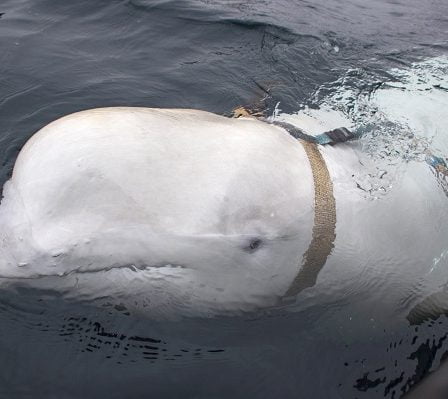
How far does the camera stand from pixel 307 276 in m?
3.04

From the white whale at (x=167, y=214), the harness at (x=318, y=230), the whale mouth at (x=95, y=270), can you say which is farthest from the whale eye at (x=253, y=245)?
the whale mouth at (x=95, y=270)

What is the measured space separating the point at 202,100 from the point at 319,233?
3.14m

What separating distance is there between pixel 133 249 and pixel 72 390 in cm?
96

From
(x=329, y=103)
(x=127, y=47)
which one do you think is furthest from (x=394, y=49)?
(x=127, y=47)

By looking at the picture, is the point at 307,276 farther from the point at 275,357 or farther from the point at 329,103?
the point at 329,103

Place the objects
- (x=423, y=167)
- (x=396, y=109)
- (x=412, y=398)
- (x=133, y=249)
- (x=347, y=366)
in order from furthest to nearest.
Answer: (x=396, y=109), (x=423, y=167), (x=347, y=366), (x=412, y=398), (x=133, y=249)

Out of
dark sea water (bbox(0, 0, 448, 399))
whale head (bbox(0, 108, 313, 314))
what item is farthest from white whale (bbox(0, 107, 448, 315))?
dark sea water (bbox(0, 0, 448, 399))

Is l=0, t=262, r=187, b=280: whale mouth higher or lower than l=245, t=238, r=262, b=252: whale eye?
lower

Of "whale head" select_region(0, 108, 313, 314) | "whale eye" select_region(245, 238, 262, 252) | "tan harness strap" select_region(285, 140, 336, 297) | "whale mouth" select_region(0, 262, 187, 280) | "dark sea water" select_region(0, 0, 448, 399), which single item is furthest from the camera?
"dark sea water" select_region(0, 0, 448, 399)

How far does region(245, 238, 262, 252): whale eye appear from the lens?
9.29ft

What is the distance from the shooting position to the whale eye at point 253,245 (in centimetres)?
283

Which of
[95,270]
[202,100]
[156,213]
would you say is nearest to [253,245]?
[156,213]

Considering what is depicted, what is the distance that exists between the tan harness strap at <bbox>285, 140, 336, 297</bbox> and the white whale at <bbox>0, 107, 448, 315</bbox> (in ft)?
0.10

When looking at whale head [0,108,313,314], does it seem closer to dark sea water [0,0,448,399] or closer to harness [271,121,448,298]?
harness [271,121,448,298]
